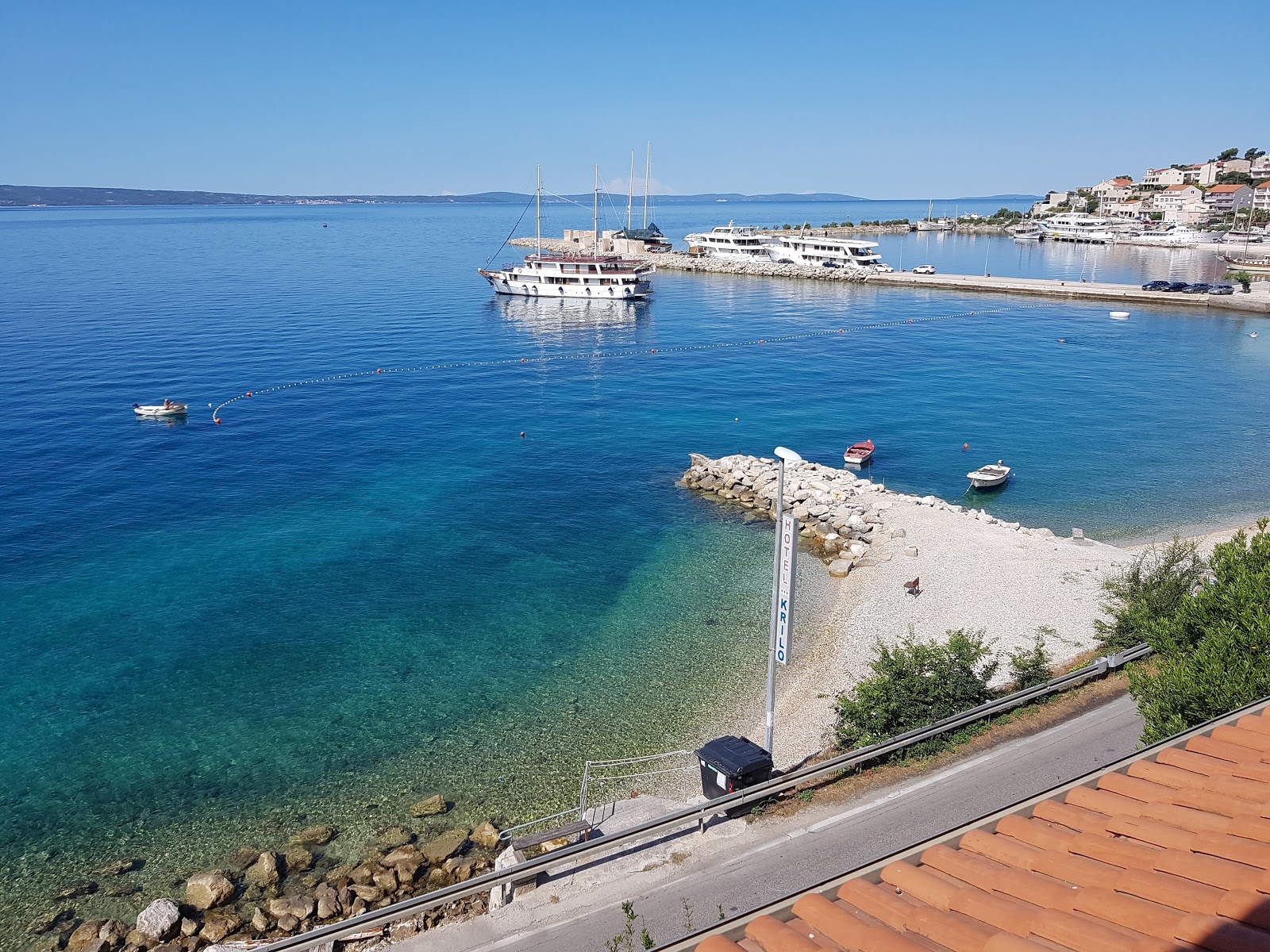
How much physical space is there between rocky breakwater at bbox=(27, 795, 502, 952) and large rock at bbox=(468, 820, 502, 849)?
23 millimetres

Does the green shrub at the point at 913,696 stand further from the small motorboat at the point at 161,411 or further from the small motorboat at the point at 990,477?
the small motorboat at the point at 161,411

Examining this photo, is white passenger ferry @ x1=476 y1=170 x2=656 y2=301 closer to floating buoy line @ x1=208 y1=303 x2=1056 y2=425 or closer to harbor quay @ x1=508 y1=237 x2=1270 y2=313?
floating buoy line @ x1=208 y1=303 x2=1056 y2=425

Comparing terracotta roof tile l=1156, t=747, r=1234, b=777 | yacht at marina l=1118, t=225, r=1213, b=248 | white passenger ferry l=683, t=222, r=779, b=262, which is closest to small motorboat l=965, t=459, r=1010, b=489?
terracotta roof tile l=1156, t=747, r=1234, b=777

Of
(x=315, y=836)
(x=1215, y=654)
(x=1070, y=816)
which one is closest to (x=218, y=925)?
(x=315, y=836)

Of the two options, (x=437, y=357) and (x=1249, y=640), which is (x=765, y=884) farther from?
(x=437, y=357)

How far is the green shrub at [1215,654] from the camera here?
13414mm

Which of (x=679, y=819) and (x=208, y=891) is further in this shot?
(x=208, y=891)

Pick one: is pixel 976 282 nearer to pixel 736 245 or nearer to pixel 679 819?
pixel 736 245

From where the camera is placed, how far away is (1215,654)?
14016mm

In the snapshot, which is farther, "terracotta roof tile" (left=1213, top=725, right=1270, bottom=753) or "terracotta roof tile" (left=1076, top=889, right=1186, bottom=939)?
"terracotta roof tile" (left=1213, top=725, right=1270, bottom=753)

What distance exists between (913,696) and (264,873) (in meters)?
14.4

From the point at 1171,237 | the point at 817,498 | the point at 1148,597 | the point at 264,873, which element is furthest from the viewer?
the point at 1171,237

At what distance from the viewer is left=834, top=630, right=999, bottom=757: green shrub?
16.8 metres

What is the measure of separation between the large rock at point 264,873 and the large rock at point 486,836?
163 inches
